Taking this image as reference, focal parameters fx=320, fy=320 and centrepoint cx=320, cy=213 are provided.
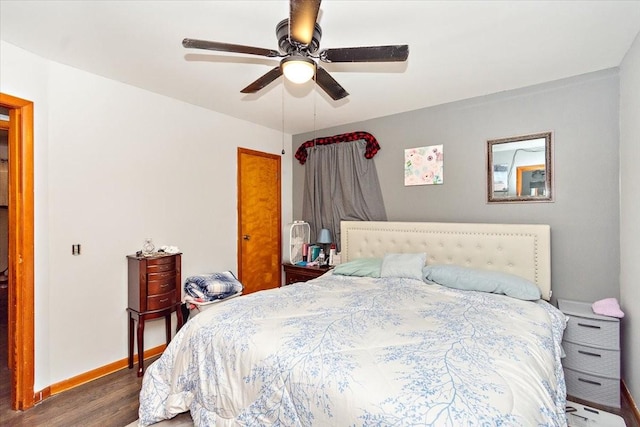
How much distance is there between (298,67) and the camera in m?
1.74

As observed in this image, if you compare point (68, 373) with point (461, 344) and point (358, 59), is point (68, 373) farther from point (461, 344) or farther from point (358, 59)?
point (358, 59)

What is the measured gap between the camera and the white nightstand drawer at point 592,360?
89.5 inches

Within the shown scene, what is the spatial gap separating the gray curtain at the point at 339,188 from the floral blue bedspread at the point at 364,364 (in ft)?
5.55

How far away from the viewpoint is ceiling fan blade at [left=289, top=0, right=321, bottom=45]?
1326 mm

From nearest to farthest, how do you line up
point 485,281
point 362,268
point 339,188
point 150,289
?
point 485,281
point 150,289
point 362,268
point 339,188

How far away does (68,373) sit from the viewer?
2535mm

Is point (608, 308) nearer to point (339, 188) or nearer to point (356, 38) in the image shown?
point (356, 38)

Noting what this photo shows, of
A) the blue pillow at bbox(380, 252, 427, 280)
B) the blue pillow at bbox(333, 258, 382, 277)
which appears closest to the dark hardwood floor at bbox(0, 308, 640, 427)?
the blue pillow at bbox(380, 252, 427, 280)

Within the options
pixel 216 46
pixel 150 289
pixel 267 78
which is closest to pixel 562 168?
pixel 267 78

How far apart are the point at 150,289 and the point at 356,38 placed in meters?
2.58

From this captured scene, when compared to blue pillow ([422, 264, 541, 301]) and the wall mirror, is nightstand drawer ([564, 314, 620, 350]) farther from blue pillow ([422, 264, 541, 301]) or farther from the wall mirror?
the wall mirror

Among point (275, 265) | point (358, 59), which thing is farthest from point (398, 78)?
point (275, 265)

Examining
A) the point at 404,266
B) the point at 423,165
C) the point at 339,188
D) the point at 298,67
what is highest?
the point at 298,67

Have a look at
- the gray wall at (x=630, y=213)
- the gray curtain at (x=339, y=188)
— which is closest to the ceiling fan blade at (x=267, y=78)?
the gray curtain at (x=339, y=188)
